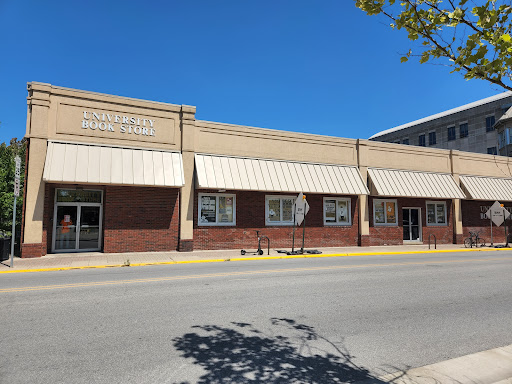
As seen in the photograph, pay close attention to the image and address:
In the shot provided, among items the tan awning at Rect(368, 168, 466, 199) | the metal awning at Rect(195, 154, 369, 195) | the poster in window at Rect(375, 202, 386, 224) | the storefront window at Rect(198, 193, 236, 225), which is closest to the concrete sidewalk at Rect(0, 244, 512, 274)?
the storefront window at Rect(198, 193, 236, 225)

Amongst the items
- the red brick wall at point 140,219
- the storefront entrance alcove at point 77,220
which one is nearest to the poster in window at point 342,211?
the red brick wall at point 140,219

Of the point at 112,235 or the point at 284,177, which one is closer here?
the point at 112,235

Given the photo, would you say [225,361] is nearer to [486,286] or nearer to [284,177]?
[486,286]

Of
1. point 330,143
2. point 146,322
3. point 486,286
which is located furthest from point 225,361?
point 330,143

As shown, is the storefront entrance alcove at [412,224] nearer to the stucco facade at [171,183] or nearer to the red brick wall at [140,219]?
the stucco facade at [171,183]

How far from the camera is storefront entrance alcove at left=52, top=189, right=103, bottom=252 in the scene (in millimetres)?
15000

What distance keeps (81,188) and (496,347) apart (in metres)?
15.3

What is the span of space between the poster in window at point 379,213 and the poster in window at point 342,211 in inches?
93.9

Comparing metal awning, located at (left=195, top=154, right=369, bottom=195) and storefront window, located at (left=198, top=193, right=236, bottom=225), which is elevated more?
metal awning, located at (left=195, top=154, right=369, bottom=195)

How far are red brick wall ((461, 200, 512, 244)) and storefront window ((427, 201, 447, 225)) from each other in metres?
1.72

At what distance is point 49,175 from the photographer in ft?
44.5

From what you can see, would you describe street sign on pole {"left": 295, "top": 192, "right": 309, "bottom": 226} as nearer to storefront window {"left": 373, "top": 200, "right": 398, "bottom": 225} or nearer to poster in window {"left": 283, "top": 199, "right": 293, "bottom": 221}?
poster in window {"left": 283, "top": 199, "right": 293, "bottom": 221}

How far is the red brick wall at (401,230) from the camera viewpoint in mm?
20869

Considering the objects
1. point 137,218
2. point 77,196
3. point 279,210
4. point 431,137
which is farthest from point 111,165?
point 431,137
